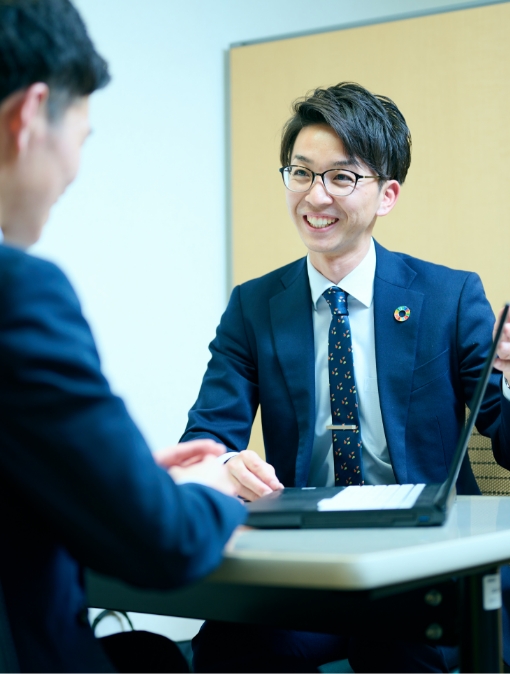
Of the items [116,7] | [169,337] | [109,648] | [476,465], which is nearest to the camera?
[109,648]

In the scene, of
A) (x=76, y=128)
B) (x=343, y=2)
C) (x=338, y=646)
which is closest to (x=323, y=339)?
(x=338, y=646)

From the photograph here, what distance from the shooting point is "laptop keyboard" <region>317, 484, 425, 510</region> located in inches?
39.0

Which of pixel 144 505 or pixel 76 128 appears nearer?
pixel 144 505

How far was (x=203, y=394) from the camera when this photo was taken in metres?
1.88

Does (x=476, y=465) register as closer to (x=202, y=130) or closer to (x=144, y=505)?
(x=144, y=505)

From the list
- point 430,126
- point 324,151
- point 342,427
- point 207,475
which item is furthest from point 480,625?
point 430,126

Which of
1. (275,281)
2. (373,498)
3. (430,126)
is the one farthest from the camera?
(430,126)

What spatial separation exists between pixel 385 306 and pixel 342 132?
16.5 inches

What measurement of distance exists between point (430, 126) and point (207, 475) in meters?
2.25

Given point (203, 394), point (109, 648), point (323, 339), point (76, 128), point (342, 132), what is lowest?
point (109, 648)

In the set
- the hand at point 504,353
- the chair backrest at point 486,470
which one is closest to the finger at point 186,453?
the hand at point 504,353

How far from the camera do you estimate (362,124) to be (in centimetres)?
192

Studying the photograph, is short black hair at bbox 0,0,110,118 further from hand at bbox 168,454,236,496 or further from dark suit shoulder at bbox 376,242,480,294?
dark suit shoulder at bbox 376,242,480,294

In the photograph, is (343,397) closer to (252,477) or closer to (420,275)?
(420,275)
